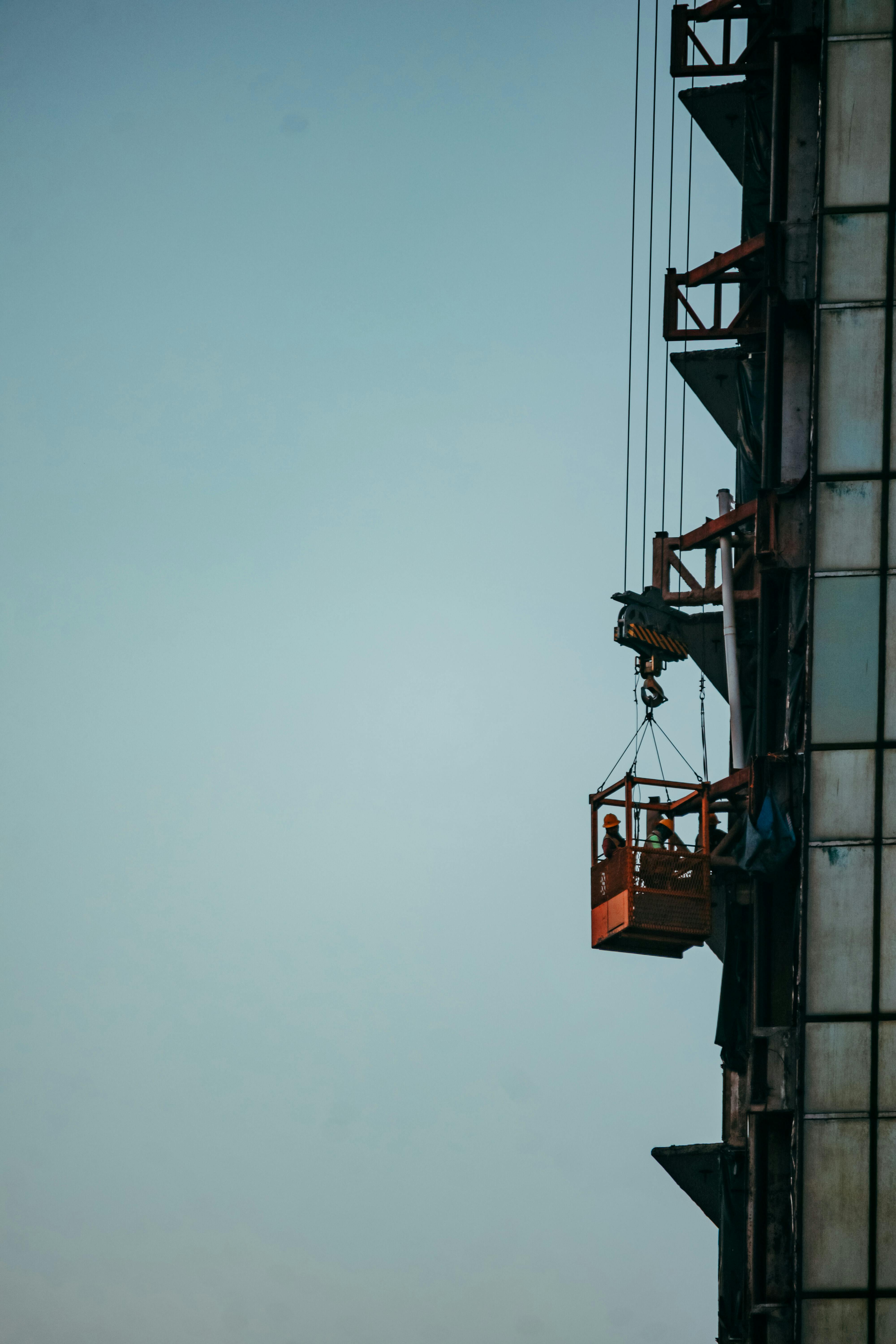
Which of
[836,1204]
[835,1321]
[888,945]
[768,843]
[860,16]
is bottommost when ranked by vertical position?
[835,1321]

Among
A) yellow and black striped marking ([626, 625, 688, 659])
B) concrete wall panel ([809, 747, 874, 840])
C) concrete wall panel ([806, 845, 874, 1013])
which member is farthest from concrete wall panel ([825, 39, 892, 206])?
concrete wall panel ([806, 845, 874, 1013])

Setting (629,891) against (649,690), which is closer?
(629,891)

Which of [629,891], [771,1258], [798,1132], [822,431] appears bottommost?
[771,1258]

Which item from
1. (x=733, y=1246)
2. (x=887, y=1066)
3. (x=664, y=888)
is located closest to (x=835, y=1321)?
(x=733, y=1246)

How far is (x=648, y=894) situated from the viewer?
1532 inches

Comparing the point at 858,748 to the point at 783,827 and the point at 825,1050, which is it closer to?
the point at 783,827

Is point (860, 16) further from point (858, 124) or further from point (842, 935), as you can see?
point (842, 935)

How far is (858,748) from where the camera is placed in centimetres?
4025

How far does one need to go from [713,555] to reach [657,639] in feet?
9.81

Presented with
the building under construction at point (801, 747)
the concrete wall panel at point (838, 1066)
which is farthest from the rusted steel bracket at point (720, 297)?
the concrete wall panel at point (838, 1066)

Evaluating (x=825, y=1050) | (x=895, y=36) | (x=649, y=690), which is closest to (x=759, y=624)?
(x=649, y=690)

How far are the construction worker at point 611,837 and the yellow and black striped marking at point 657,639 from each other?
380 centimetres

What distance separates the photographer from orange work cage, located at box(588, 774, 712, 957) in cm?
3881

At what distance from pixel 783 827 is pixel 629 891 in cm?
331
